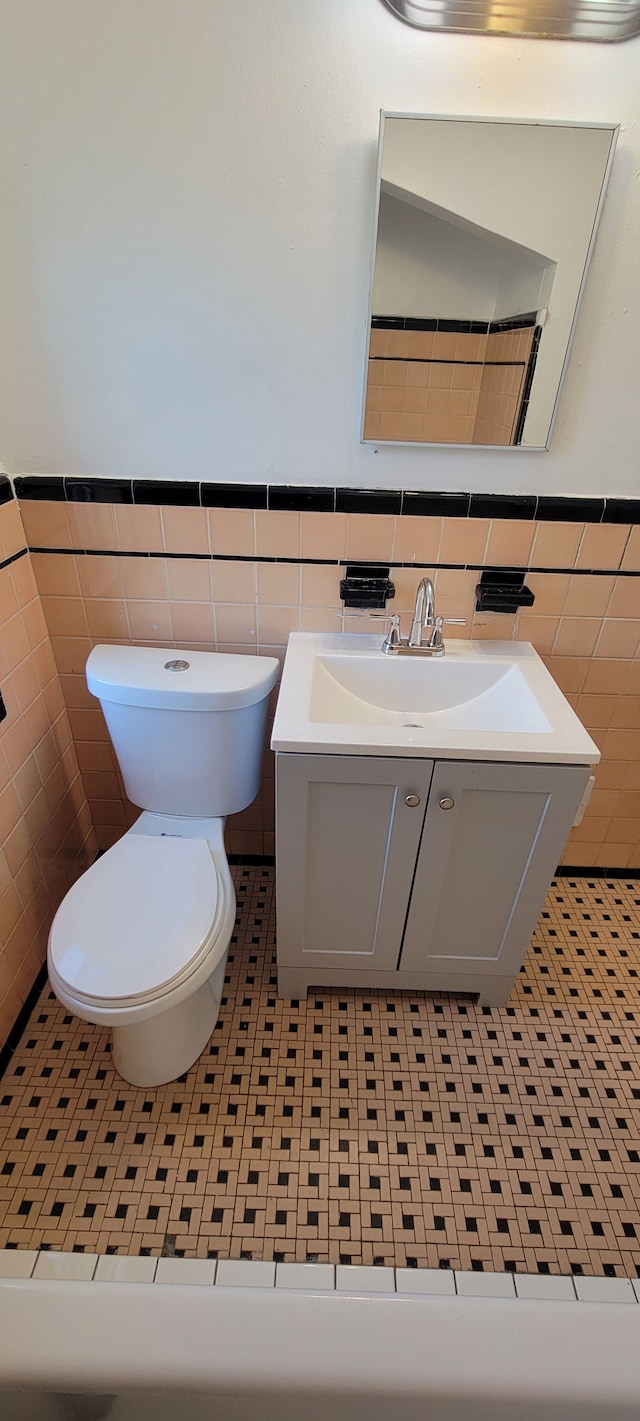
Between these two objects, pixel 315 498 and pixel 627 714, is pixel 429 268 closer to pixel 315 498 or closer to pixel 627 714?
pixel 315 498

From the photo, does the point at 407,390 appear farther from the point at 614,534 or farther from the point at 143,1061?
the point at 143,1061

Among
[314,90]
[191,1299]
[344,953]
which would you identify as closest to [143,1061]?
[344,953]

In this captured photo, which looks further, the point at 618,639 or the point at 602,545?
the point at 618,639

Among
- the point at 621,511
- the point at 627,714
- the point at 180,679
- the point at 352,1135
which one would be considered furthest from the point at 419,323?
the point at 352,1135

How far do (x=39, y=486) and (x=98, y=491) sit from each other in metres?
0.13

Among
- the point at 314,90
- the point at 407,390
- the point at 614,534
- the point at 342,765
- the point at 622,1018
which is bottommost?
the point at 622,1018

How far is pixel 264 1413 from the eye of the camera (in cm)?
72

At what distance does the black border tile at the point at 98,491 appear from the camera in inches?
53.6

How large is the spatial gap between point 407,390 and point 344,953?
124 cm

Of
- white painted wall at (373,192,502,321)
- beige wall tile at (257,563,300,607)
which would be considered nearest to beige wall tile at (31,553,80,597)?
beige wall tile at (257,563,300,607)

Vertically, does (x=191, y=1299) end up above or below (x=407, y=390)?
below

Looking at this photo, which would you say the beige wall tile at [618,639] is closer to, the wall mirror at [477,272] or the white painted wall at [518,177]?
the wall mirror at [477,272]

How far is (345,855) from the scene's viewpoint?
1308 mm

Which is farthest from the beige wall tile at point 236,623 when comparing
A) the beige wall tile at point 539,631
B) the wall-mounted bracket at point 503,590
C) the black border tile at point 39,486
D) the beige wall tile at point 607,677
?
the beige wall tile at point 607,677
